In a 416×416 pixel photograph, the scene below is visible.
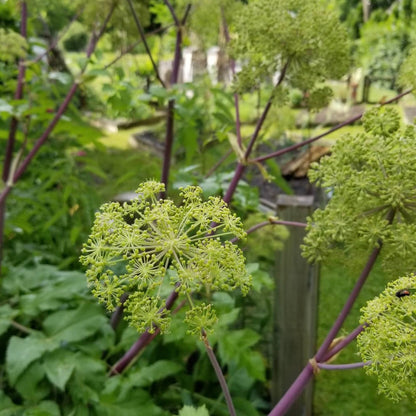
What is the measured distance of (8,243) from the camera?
2.48m

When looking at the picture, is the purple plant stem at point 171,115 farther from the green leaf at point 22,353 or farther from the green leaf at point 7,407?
the green leaf at point 7,407

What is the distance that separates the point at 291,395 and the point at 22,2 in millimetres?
1627

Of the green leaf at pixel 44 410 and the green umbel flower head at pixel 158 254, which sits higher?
the green umbel flower head at pixel 158 254

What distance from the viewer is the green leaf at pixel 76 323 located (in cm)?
147

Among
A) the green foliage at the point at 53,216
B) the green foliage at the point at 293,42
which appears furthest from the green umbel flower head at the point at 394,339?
the green foliage at the point at 53,216

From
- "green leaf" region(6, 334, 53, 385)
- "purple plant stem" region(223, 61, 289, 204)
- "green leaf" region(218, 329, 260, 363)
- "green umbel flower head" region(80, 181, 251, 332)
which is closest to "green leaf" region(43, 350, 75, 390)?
"green leaf" region(6, 334, 53, 385)

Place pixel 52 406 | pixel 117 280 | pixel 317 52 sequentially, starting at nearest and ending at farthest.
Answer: pixel 117 280 → pixel 317 52 → pixel 52 406

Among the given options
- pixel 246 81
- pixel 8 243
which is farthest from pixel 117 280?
pixel 8 243

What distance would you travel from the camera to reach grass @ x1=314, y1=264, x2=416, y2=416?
1.22 meters

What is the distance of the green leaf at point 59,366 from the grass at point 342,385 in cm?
71

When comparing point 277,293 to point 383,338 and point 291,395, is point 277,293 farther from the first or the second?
point 383,338

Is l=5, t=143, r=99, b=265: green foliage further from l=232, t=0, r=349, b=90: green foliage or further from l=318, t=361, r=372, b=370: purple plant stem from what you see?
Result: l=318, t=361, r=372, b=370: purple plant stem

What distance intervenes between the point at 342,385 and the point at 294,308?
39 cm

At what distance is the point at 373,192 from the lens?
71 centimetres
